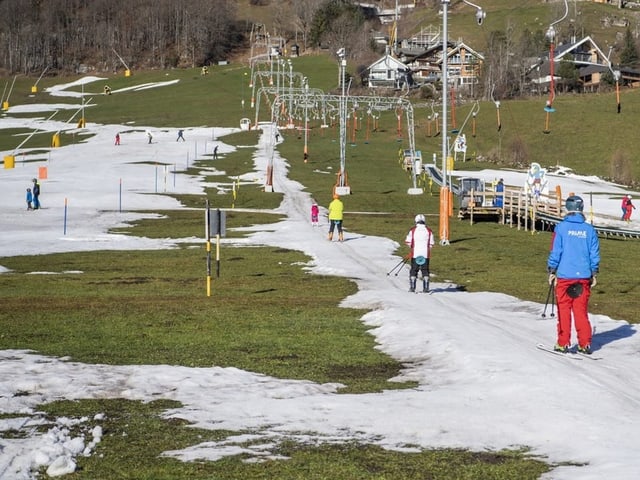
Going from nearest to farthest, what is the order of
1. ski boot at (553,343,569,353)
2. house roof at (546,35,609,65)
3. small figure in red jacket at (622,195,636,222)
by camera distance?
ski boot at (553,343,569,353)
small figure in red jacket at (622,195,636,222)
house roof at (546,35,609,65)

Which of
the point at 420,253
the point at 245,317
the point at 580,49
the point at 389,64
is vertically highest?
the point at 580,49

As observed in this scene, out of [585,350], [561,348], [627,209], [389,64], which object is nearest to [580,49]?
[389,64]

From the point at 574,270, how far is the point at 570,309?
26.7 inches

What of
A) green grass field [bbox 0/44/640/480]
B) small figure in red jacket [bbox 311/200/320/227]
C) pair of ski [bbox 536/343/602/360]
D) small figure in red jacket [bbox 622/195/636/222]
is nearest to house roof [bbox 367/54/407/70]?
green grass field [bbox 0/44/640/480]

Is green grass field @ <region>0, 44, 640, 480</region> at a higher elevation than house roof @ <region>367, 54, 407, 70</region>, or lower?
lower

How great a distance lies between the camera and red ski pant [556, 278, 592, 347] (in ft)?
59.2

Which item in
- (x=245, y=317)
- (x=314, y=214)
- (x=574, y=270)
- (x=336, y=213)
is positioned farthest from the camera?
(x=314, y=214)

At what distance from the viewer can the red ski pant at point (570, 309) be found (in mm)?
18047

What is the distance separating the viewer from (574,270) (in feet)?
59.1

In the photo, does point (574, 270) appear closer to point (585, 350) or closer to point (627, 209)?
point (585, 350)

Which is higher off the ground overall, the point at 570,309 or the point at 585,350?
the point at 570,309

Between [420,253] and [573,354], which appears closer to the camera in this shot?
[573,354]

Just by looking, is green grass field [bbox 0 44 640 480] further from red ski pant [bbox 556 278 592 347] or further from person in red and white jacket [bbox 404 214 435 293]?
red ski pant [bbox 556 278 592 347]

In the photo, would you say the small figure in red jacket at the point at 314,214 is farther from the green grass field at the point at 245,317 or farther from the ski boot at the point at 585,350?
the ski boot at the point at 585,350
